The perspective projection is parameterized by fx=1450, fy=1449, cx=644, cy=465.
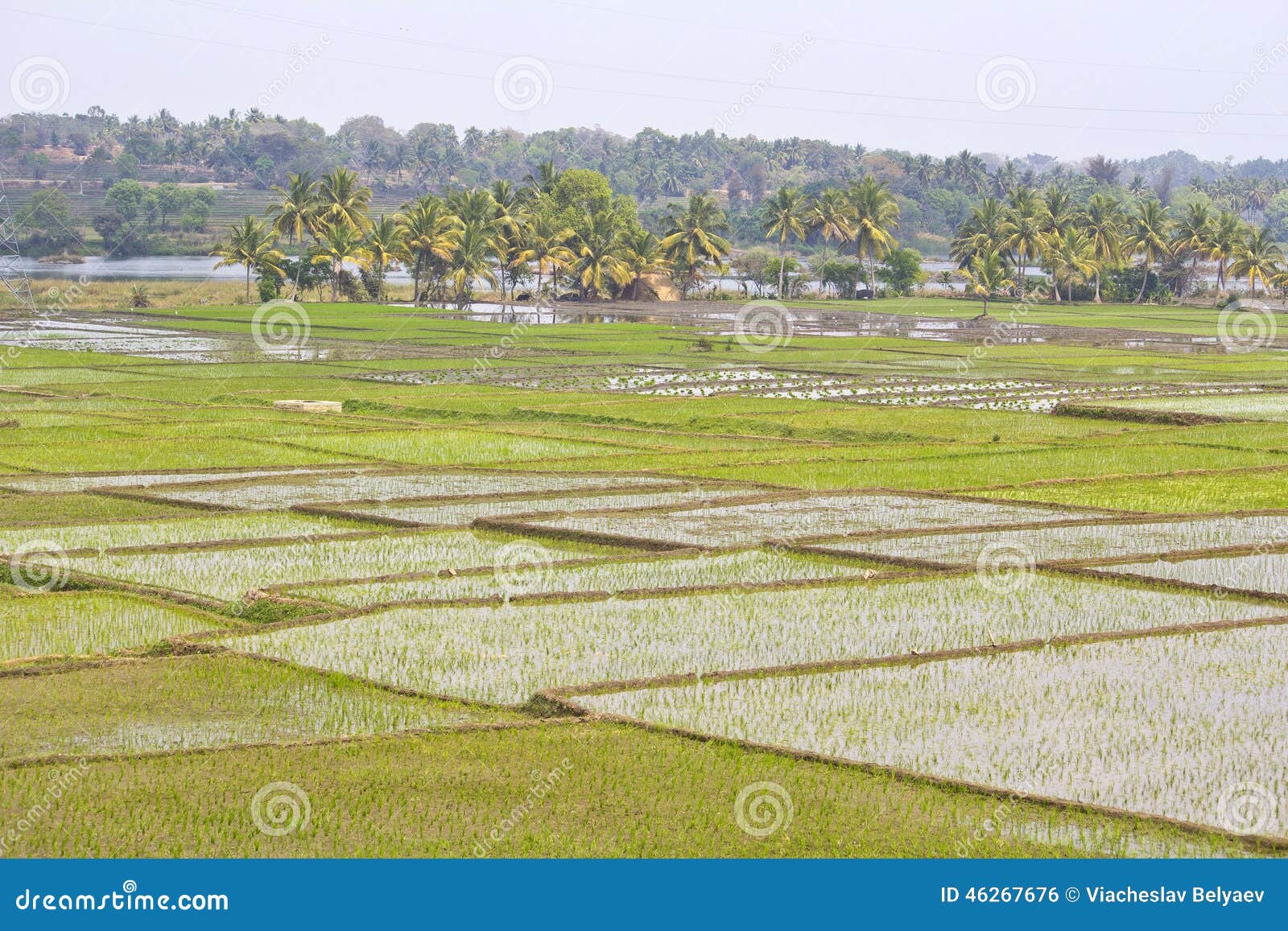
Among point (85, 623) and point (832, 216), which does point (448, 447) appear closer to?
point (85, 623)

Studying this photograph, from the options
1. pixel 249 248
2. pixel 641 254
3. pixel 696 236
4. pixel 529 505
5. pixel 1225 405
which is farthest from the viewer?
pixel 641 254

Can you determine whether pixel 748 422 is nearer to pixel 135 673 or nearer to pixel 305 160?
pixel 135 673

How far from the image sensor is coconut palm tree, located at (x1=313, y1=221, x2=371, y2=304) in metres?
41.3

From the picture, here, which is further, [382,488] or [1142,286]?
[1142,286]

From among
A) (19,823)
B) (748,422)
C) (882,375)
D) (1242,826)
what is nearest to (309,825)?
(19,823)

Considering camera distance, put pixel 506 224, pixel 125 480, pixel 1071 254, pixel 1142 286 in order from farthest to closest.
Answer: pixel 1142 286 < pixel 1071 254 < pixel 506 224 < pixel 125 480

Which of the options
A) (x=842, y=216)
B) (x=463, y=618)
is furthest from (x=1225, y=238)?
(x=463, y=618)

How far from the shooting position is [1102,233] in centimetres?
5012

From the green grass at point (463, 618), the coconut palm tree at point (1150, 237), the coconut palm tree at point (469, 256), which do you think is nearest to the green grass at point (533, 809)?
the green grass at point (463, 618)

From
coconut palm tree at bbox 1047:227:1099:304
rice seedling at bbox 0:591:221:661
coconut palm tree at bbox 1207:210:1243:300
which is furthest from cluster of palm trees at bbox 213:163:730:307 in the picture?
rice seedling at bbox 0:591:221:661

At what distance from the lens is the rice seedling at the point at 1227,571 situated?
9.47m

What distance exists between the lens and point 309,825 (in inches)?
210

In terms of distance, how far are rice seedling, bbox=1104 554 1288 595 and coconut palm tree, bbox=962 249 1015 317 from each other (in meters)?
32.3

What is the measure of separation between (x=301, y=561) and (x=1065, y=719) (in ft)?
17.6
